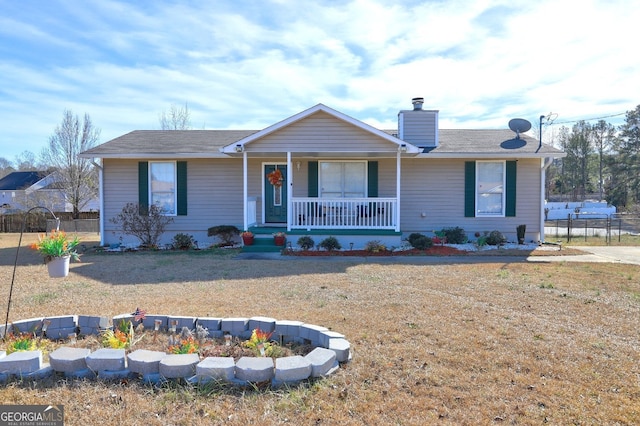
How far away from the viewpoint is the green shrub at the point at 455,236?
1192 centimetres

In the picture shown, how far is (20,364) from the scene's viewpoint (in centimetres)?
305

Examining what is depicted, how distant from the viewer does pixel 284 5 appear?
29.9 ft

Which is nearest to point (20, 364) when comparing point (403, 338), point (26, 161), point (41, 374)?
point (41, 374)

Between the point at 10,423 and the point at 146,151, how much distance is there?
1057cm

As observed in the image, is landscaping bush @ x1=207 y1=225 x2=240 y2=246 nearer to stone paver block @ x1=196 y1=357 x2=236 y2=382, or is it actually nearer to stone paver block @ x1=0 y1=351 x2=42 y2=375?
stone paver block @ x1=0 y1=351 x2=42 y2=375

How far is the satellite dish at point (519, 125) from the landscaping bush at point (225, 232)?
30.5 ft

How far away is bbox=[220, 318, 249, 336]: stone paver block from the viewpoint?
3.96m

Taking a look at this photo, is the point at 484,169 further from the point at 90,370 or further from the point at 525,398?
the point at 90,370

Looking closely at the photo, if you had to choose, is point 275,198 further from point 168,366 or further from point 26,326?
point 168,366

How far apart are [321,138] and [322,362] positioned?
870 centimetres

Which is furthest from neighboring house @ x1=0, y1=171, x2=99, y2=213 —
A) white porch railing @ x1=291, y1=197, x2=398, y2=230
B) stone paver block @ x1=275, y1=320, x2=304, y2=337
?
stone paver block @ x1=275, y1=320, x2=304, y2=337

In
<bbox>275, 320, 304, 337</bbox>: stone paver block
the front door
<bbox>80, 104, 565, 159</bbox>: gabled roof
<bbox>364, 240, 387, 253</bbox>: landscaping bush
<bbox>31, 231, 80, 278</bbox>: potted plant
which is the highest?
<bbox>80, 104, 565, 159</bbox>: gabled roof

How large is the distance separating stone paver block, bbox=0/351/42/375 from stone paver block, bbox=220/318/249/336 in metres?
1.49

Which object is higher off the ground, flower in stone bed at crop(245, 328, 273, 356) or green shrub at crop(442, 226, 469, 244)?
green shrub at crop(442, 226, 469, 244)
